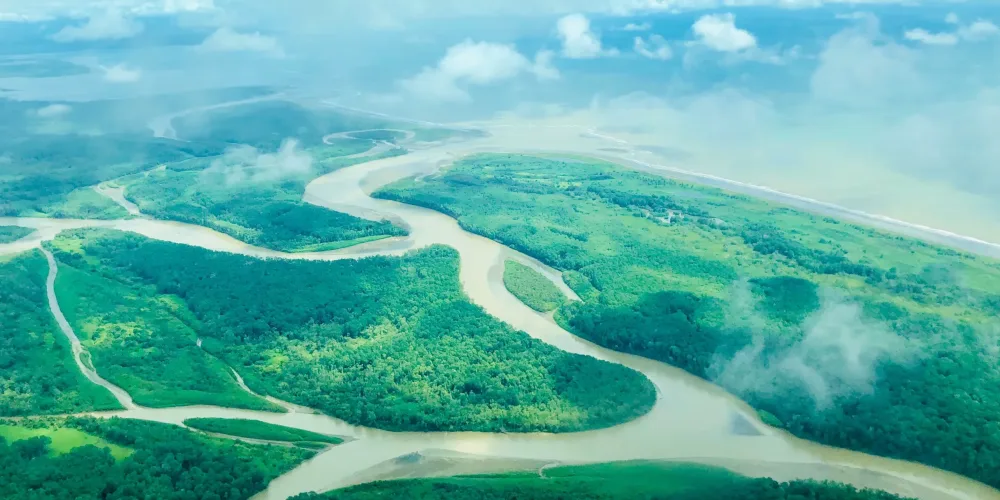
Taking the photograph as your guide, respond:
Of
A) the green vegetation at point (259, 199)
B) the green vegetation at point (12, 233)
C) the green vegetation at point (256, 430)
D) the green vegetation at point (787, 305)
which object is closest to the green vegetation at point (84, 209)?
the green vegetation at point (259, 199)

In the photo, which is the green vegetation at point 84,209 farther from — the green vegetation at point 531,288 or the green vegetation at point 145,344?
the green vegetation at point 531,288

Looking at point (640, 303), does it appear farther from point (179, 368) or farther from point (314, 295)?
point (179, 368)

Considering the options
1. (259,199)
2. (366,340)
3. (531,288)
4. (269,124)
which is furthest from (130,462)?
(269,124)

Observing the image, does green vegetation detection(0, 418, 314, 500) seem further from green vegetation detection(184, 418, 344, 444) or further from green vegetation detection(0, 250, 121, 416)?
green vegetation detection(0, 250, 121, 416)

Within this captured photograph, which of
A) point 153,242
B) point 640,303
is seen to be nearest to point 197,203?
point 153,242

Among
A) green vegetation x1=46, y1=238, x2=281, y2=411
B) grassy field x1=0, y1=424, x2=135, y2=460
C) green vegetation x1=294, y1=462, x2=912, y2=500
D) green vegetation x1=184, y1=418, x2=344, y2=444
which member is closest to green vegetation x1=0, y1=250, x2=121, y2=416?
green vegetation x1=46, y1=238, x2=281, y2=411

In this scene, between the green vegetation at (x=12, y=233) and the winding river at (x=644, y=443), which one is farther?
the green vegetation at (x=12, y=233)
